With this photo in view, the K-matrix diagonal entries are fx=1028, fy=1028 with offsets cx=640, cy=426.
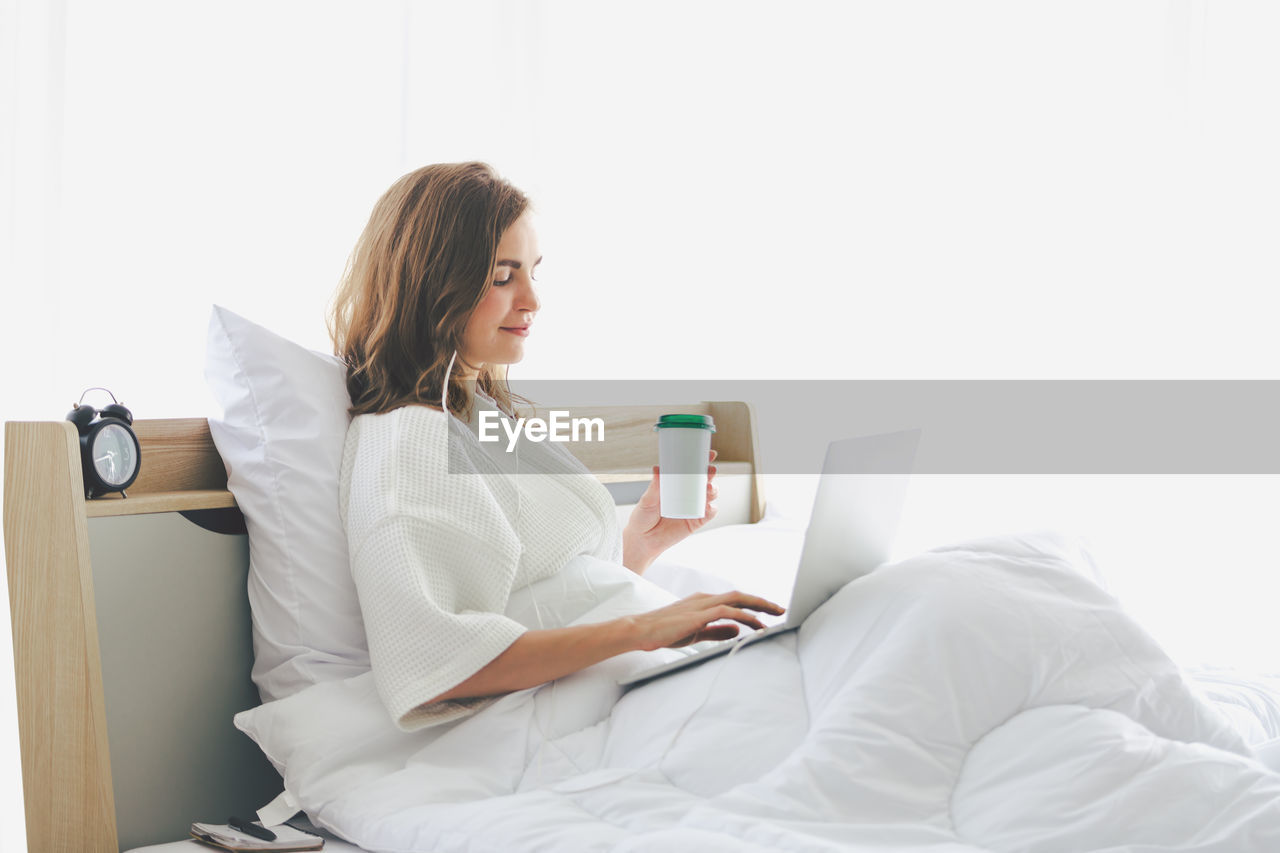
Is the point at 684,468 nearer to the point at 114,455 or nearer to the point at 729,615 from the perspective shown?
the point at 729,615

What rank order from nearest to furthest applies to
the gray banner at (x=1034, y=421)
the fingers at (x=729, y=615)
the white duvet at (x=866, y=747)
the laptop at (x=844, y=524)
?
the white duvet at (x=866, y=747), the laptop at (x=844, y=524), the fingers at (x=729, y=615), the gray banner at (x=1034, y=421)

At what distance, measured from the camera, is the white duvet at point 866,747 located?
2.84 feet

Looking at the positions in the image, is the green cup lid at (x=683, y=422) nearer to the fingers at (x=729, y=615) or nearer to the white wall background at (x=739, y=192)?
the fingers at (x=729, y=615)

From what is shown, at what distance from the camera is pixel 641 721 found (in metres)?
1.12

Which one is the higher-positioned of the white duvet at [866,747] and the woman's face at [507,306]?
the woman's face at [507,306]

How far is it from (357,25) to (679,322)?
1165mm

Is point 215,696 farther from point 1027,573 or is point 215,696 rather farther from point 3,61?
point 3,61

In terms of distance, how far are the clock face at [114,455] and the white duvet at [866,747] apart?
1.10 ft

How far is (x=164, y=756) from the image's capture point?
1238 mm

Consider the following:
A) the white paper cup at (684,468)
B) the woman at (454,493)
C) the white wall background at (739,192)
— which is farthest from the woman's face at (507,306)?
the white wall background at (739,192)

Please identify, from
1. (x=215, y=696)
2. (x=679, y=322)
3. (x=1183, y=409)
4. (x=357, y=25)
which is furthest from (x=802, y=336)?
(x=215, y=696)

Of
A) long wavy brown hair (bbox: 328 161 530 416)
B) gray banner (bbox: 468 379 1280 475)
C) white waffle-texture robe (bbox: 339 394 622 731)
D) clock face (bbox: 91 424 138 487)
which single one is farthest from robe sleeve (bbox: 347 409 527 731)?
gray banner (bbox: 468 379 1280 475)

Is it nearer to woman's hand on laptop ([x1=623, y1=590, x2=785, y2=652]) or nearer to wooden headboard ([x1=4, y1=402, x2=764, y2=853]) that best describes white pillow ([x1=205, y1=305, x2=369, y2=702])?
wooden headboard ([x1=4, y1=402, x2=764, y2=853])

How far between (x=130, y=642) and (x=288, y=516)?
231 mm
